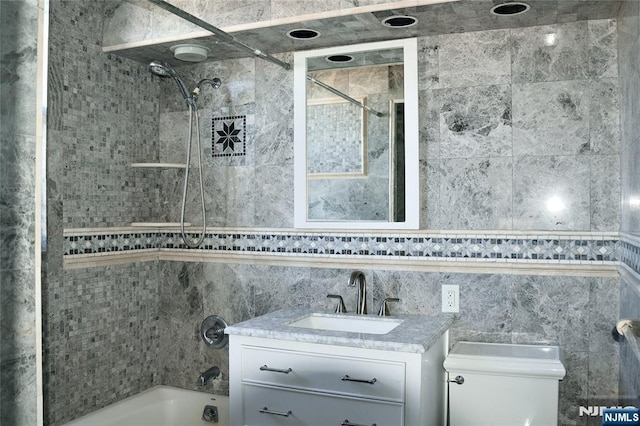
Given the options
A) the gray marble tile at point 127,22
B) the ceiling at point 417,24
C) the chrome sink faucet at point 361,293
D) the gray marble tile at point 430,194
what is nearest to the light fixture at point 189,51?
the ceiling at point 417,24

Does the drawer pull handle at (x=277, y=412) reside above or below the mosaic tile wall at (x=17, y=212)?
below

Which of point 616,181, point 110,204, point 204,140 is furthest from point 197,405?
point 616,181

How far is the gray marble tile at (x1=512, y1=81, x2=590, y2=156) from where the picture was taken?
7.88 ft

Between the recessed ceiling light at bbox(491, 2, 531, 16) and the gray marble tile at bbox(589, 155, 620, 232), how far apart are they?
0.66 meters

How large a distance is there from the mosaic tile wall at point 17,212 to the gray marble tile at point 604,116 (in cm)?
212

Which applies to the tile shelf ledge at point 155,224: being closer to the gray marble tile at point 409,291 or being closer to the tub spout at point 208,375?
the tub spout at point 208,375

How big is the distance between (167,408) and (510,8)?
8.26 ft

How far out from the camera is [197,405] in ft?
10.0

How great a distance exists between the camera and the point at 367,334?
2.21m

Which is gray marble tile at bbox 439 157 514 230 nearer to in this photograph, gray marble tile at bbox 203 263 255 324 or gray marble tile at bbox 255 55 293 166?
gray marble tile at bbox 255 55 293 166

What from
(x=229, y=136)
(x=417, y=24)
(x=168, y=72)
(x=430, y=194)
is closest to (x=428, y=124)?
(x=430, y=194)

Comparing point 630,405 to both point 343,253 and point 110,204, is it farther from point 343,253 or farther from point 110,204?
point 110,204

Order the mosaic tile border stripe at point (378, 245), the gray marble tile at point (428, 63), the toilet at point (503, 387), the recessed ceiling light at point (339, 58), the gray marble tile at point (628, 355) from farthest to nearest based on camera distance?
the recessed ceiling light at point (339, 58) → the gray marble tile at point (428, 63) → the mosaic tile border stripe at point (378, 245) → the toilet at point (503, 387) → the gray marble tile at point (628, 355)

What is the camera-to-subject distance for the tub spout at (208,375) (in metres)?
2.85
